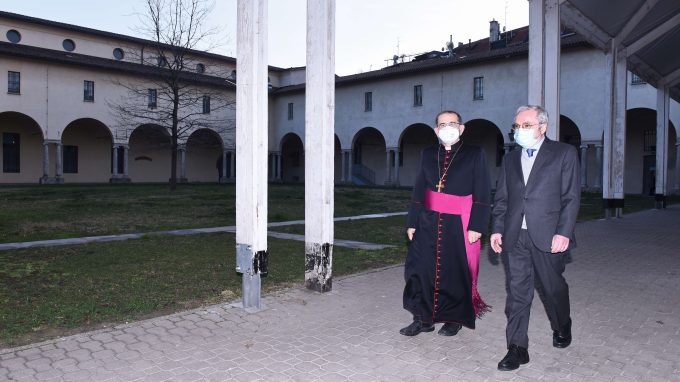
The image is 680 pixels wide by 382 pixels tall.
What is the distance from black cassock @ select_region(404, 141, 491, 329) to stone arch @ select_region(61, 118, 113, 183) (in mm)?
38188

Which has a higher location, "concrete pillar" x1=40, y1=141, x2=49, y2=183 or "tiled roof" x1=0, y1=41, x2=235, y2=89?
"tiled roof" x1=0, y1=41, x2=235, y2=89

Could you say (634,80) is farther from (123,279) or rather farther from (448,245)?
(123,279)

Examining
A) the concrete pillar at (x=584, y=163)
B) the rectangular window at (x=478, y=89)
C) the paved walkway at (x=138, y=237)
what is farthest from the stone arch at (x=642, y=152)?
the paved walkway at (x=138, y=237)

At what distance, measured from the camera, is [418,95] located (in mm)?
38656

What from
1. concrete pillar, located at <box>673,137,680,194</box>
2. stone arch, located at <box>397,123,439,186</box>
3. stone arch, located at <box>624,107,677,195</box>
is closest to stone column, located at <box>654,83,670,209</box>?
concrete pillar, located at <box>673,137,680,194</box>

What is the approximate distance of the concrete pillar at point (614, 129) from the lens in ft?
52.4

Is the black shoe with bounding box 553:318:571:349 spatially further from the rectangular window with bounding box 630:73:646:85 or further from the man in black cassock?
the rectangular window with bounding box 630:73:646:85

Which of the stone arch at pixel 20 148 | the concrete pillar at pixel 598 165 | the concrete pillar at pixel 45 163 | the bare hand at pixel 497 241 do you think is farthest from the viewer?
the stone arch at pixel 20 148

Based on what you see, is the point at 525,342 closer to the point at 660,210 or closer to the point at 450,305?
the point at 450,305

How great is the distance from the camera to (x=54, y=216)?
15.0 meters

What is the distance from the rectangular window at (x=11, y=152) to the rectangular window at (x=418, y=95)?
1095 inches

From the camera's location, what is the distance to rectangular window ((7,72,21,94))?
3319 cm

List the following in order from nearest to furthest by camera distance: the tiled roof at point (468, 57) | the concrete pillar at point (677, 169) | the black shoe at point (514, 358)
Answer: the black shoe at point (514, 358) → the tiled roof at point (468, 57) → the concrete pillar at point (677, 169)

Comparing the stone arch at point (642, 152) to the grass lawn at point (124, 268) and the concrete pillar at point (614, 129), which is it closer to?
the concrete pillar at point (614, 129)
